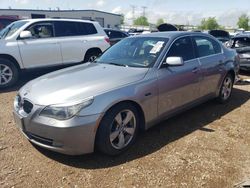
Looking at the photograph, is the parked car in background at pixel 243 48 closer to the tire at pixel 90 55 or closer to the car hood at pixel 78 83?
the tire at pixel 90 55

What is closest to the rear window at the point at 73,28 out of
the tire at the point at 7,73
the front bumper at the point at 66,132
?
the tire at the point at 7,73

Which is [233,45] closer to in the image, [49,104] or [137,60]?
[137,60]

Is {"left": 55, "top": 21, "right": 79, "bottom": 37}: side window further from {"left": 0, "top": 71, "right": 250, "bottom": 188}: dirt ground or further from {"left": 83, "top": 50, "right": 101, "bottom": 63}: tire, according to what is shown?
{"left": 0, "top": 71, "right": 250, "bottom": 188}: dirt ground

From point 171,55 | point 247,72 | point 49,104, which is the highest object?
point 171,55

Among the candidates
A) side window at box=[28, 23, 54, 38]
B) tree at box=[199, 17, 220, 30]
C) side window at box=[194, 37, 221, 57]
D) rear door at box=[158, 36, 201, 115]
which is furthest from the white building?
tree at box=[199, 17, 220, 30]

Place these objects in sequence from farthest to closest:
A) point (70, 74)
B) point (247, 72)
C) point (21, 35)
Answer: point (247, 72) < point (21, 35) < point (70, 74)

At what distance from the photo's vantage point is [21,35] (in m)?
6.99

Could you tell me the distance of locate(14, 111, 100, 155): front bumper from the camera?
3.06 meters

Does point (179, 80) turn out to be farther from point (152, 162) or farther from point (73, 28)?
point (73, 28)

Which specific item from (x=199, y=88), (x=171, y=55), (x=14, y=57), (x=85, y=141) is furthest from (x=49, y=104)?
(x=14, y=57)

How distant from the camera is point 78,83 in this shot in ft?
11.6

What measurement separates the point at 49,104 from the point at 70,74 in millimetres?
971

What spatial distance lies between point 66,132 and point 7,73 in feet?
15.6

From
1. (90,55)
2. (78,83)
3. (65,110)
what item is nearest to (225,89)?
(78,83)
